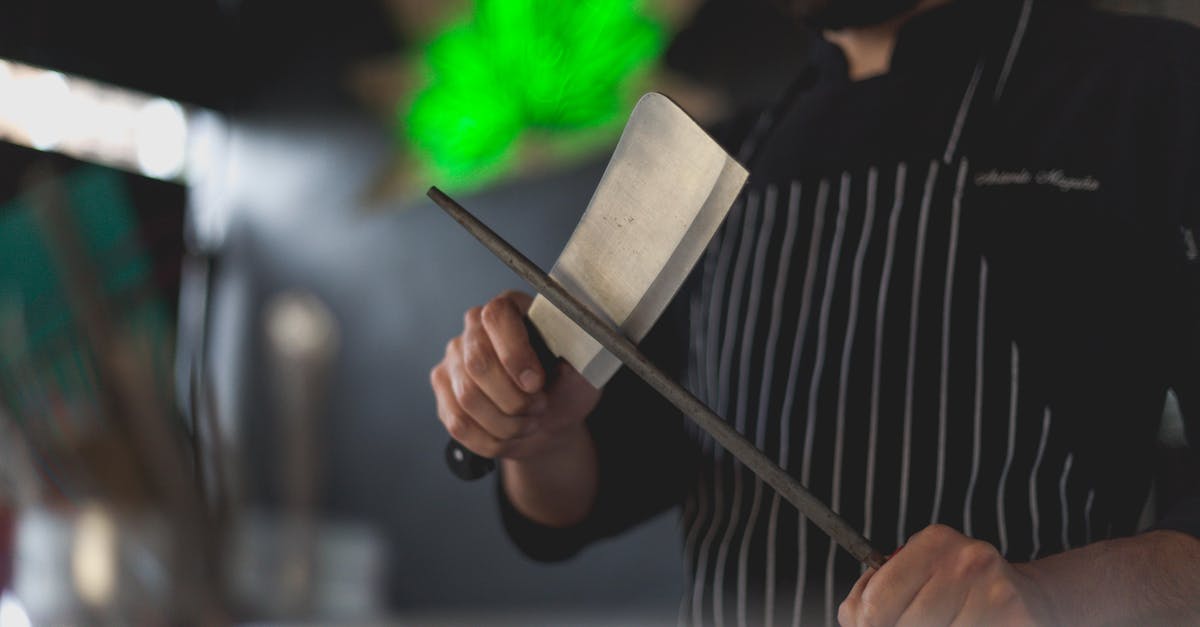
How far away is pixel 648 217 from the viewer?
0.44m

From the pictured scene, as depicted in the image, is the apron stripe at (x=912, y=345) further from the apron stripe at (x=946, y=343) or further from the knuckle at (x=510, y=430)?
the knuckle at (x=510, y=430)

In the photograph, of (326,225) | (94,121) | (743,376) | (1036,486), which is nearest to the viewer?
(1036,486)

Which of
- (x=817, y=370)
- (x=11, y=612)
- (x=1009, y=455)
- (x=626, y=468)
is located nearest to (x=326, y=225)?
(x=11, y=612)

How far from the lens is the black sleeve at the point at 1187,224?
55 centimetres

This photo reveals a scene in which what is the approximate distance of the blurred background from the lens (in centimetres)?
88

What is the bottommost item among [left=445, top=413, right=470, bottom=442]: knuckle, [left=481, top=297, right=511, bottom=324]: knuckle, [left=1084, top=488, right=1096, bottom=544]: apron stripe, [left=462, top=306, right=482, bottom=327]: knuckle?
[left=1084, top=488, right=1096, bottom=544]: apron stripe

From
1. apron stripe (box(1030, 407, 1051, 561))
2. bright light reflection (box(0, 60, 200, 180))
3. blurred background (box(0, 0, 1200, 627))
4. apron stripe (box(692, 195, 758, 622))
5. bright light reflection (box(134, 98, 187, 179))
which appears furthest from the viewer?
bright light reflection (box(134, 98, 187, 179))

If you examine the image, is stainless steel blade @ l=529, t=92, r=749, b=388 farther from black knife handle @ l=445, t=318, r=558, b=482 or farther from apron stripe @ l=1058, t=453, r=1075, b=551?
apron stripe @ l=1058, t=453, r=1075, b=551

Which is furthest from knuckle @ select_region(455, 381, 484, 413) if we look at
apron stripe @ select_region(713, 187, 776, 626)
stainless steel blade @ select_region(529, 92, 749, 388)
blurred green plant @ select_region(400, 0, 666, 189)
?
blurred green plant @ select_region(400, 0, 666, 189)

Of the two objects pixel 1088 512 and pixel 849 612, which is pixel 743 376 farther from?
pixel 849 612

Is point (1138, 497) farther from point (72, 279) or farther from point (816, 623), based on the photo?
point (72, 279)

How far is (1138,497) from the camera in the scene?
2.06 feet

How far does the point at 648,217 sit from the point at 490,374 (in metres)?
0.13

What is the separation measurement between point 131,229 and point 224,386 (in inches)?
17.2
